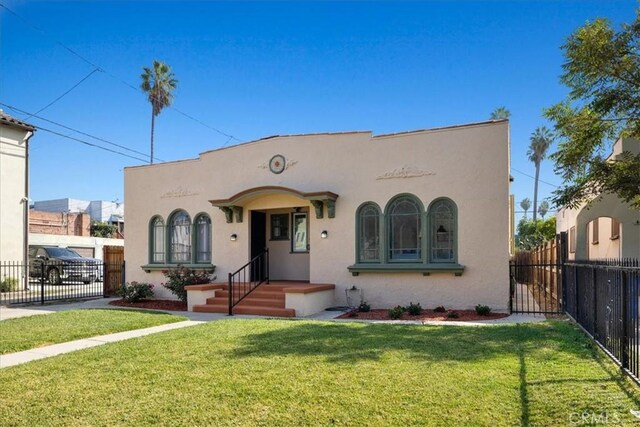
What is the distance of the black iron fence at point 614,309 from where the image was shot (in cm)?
514

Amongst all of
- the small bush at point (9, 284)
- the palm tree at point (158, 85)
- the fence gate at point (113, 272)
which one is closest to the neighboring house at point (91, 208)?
the palm tree at point (158, 85)

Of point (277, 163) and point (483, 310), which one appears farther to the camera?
point (277, 163)

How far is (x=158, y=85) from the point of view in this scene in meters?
35.9

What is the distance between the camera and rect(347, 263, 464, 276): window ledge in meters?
11.6

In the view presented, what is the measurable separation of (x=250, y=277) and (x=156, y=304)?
3.15 m

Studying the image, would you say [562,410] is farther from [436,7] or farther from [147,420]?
[436,7]

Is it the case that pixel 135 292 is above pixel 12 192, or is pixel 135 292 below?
below

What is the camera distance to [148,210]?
1644 cm

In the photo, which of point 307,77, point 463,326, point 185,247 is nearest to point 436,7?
point 307,77

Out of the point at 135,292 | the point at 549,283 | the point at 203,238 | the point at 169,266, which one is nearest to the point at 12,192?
the point at 135,292

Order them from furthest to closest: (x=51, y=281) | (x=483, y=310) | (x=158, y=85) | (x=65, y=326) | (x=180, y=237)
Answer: (x=158, y=85) < (x=51, y=281) < (x=180, y=237) < (x=483, y=310) < (x=65, y=326)

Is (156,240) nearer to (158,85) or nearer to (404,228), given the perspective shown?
(404,228)

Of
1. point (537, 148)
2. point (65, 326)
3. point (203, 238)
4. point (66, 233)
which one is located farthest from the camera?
point (537, 148)

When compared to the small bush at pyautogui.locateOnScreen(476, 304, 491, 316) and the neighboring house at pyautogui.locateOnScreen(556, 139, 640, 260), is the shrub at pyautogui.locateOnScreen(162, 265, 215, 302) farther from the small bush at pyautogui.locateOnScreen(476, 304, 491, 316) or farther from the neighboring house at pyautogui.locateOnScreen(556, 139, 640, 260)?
the neighboring house at pyautogui.locateOnScreen(556, 139, 640, 260)
